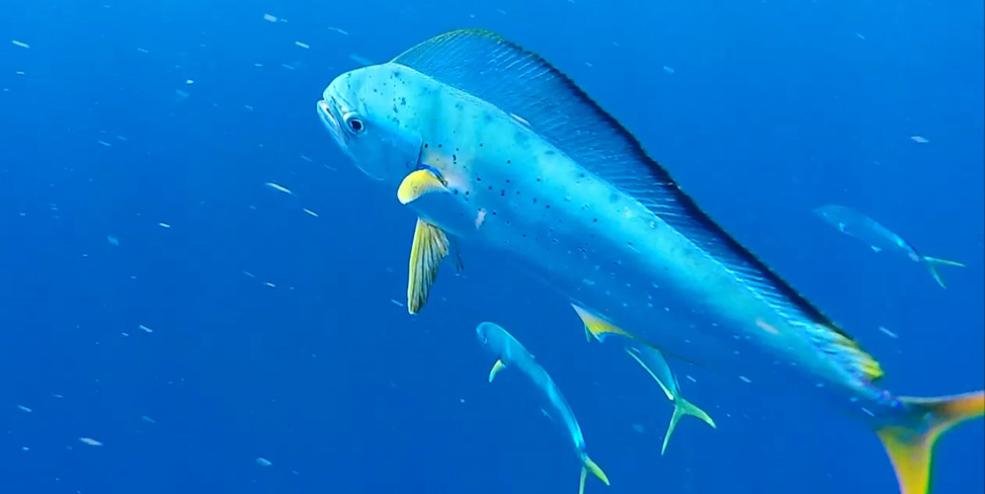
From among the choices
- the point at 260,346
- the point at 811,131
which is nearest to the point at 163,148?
the point at 260,346

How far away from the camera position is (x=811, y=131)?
9867mm

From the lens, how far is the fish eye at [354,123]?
80.4 inches

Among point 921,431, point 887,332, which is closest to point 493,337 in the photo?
point 921,431

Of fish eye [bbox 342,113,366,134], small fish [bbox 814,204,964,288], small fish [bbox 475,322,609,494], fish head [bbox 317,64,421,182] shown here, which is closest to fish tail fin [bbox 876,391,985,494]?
fish head [bbox 317,64,421,182]

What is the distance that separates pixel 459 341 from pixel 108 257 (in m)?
3.70

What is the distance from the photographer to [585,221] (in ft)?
6.02

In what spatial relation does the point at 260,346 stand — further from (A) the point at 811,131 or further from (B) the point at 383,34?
(A) the point at 811,131

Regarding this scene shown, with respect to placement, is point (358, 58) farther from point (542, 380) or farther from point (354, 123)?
point (354, 123)

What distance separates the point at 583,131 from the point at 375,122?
509mm

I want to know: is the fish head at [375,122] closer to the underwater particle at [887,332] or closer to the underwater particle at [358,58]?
the underwater particle at [358,58]

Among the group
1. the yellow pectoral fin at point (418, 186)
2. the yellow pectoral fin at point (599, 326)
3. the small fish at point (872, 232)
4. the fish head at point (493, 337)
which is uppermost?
the yellow pectoral fin at point (418, 186)

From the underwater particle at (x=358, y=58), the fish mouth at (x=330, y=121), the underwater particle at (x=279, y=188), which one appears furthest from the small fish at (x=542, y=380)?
the underwater particle at (x=358, y=58)

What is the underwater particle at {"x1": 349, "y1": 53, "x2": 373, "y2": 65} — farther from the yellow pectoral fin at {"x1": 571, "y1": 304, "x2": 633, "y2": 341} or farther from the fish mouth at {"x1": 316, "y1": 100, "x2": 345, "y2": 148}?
the yellow pectoral fin at {"x1": 571, "y1": 304, "x2": 633, "y2": 341}

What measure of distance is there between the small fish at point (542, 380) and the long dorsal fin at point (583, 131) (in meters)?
2.93
